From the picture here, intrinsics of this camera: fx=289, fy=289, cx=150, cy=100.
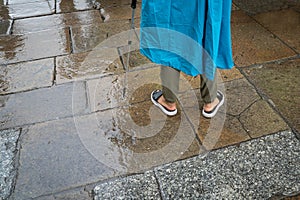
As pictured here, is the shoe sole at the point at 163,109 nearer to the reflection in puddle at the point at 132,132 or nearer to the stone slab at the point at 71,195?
the reflection in puddle at the point at 132,132

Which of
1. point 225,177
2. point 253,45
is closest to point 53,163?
point 225,177

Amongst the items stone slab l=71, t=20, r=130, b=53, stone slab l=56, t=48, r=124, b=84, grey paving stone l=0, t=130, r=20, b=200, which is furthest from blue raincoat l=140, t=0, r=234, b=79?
stone slab l=71, t=20, r=130, b=53

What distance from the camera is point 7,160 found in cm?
221

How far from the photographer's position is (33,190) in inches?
79.0

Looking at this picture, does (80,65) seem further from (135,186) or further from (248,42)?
(248,42)

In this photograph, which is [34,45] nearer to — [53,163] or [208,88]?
[53,163]

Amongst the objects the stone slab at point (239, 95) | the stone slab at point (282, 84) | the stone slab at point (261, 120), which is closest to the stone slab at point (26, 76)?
the stone slab at point (239, 95)

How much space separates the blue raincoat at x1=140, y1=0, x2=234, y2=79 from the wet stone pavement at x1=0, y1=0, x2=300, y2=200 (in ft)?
1.84

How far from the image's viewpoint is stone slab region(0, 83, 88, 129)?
2574mm

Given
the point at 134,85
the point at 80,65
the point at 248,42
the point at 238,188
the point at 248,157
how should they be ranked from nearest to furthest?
the point at 238,188, the point at 248,157, the point at 134,85, the point at 80,65, the point at 248,42

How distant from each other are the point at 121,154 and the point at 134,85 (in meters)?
0.86

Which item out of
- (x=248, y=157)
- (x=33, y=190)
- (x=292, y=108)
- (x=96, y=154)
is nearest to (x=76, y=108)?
(x=96, y=154)

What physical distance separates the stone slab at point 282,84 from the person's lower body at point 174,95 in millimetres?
477

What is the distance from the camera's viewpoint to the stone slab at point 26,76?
9.62ft
